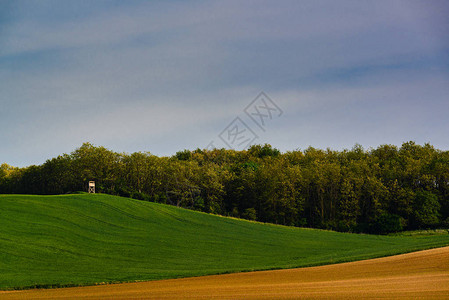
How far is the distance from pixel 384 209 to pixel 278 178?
17.9m

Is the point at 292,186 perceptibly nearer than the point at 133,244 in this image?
No

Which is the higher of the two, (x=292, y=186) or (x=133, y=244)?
(x=292, y=186)

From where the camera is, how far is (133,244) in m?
29.7

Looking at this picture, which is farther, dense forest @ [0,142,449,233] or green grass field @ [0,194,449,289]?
dense forest @ [0,142,449,233]

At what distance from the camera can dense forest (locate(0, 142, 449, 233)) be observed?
58.2 metres

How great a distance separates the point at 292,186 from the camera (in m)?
63.2

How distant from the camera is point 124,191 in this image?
56438mm

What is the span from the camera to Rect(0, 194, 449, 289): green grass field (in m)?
19.2

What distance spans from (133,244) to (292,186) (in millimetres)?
38546

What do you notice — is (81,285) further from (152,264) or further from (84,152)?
(84,152)

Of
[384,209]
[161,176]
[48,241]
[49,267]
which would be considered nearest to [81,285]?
[49,267]

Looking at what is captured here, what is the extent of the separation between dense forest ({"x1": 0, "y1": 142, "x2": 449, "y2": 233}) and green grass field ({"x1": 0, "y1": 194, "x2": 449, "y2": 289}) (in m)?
14.8

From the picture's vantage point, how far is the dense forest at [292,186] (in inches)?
2293

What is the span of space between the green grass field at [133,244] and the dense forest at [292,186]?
14.8m
